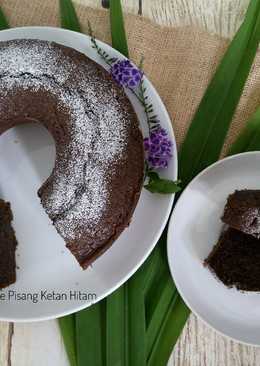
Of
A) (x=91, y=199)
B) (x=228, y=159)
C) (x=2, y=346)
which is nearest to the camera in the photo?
(x=91, y=199)

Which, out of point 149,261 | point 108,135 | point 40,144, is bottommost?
point 149,261

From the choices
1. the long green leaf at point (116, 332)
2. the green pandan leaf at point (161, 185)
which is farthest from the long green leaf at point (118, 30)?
the long green leaf at point (116, 332)

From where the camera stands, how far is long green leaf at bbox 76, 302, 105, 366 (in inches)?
75.4

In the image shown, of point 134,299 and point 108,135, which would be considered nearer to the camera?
point 108,135

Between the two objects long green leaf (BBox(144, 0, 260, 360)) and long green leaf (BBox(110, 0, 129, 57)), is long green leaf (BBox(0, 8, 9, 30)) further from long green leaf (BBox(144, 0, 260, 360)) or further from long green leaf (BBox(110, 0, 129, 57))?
long green leaf (BBox(144, 0, 260, 360))

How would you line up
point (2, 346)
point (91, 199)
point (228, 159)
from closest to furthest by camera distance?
point (91, 199), point (228, 159), point (2, 346)

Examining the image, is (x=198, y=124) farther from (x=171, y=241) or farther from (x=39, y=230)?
(x=39, y=230)

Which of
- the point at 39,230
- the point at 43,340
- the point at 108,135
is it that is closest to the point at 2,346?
the point at 43,340

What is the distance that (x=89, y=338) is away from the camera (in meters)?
1.92

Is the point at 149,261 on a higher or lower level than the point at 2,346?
higher

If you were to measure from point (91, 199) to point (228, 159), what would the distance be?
1.71 feet

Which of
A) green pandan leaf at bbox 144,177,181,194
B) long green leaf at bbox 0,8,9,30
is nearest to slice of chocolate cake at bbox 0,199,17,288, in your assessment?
green pandan leaf at bbox 144,177,181,194

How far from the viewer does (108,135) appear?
1726 millimetres

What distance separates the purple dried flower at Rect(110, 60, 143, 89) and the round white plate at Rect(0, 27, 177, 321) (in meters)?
0.05
